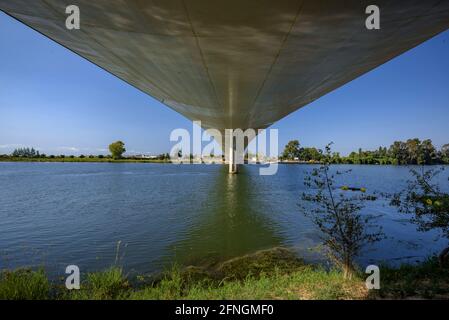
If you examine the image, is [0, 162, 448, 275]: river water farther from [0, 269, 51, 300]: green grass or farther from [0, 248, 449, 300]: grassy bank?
[0, 269, 51, 300]: green grass

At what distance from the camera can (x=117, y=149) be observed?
5581 inches

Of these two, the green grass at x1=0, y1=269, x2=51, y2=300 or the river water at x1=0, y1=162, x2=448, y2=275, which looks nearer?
the green grass at x1=0, y1=269, x2=51, y2=300

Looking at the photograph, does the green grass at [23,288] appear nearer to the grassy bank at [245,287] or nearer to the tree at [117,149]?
the grassy bank at [245,287]

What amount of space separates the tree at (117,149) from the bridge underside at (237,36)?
138m

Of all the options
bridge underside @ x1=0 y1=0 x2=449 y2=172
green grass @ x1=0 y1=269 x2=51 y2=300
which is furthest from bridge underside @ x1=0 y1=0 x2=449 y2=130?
green grass @ x1=0 y1=269 x2=51 y2=300

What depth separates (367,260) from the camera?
8.43 m

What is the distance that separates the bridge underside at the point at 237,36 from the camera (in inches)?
226

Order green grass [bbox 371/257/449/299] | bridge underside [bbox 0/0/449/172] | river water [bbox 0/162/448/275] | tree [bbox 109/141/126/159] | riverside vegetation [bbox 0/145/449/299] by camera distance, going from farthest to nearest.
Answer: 1. tree [bbox 109/141/126/159]
2. river water [bbox 0/162/448/275]
3. bridge underside [bbox 0/0/449/172]
4. riverside vegetation [bbox 0/145/449/299]
5. green grass [bbox 371/257/449/299]

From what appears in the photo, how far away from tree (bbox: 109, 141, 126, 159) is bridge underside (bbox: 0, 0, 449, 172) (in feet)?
454

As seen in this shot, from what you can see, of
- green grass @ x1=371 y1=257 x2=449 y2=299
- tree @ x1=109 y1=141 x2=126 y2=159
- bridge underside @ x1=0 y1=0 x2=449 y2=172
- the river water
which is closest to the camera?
green grass @ x1=371 y1=257 x2=449 y2=299

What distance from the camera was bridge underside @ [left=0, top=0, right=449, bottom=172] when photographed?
575 cm

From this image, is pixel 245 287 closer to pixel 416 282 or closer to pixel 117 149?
pixel 416 282

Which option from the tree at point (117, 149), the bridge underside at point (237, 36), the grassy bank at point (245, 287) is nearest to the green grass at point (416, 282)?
the grassy bank at point (245, 287)

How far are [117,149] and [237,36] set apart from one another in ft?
477
